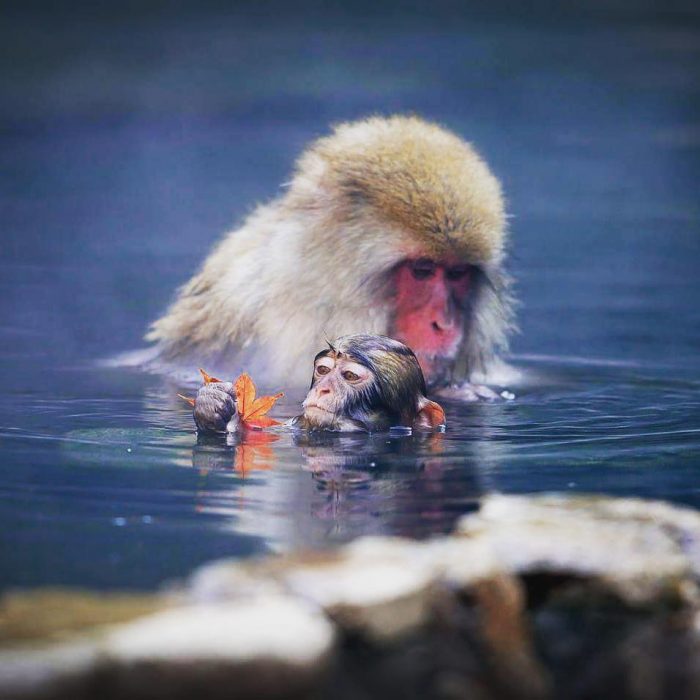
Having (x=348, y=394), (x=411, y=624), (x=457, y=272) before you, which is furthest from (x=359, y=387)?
(x=411, y=624)

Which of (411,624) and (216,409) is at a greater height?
(216,409)

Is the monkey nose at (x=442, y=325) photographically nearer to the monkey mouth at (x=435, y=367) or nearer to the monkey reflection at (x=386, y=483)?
the monkey mouth at (x=435, y=367)

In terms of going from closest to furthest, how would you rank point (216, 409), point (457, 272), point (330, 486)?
1. point (330, 486)
2. point (216, 409)
3. point (457, 272)

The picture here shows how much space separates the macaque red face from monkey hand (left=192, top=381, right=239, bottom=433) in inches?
45.1

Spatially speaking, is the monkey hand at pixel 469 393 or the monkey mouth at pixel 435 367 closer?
the monkey mouth at pixel 435 367

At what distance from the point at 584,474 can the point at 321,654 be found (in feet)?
6.35

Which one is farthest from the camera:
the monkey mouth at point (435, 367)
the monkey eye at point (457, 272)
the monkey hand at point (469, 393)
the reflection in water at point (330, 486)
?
the monkey eye at point (457, 272)

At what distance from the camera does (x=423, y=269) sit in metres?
5.93

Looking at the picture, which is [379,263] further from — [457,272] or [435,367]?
[435,367]

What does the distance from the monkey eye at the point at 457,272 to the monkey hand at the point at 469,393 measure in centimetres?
44

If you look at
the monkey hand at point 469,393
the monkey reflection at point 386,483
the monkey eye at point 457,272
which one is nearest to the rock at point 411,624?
the monkey reflection at point 386,483

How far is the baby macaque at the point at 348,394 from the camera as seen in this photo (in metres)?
4.74

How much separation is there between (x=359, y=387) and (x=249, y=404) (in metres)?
0.35

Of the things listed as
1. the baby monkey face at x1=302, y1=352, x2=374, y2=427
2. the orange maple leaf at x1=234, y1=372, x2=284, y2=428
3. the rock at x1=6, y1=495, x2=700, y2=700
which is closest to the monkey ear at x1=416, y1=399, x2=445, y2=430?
the baby monkey face at x1=302, y1=352, x2=374, y2=427
